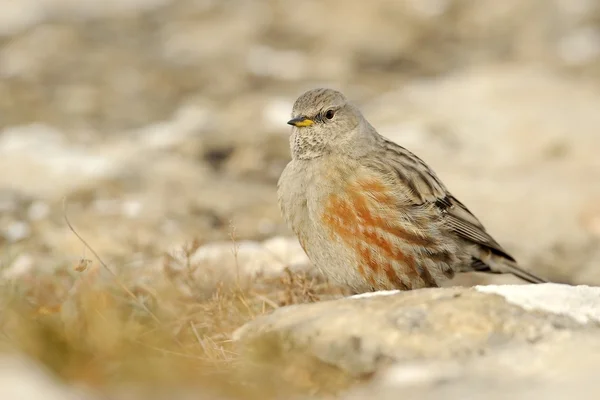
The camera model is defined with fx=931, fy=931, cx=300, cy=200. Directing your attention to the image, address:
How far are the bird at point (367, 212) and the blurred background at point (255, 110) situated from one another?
1490 mm

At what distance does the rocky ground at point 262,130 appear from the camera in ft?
21.1

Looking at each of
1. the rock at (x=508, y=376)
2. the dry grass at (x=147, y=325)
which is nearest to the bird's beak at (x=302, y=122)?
the dry grass at (x=147, y=325)

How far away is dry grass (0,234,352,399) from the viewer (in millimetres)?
3783

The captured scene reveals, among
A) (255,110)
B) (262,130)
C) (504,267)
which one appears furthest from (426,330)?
(255,110)

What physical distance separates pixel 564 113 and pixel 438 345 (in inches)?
320

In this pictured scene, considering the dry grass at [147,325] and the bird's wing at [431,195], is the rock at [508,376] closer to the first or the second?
the dry grass at [147,325]

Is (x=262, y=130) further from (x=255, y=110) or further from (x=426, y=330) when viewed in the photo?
(x=426, y=330)

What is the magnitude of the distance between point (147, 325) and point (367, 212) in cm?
176

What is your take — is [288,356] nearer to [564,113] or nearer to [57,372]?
[57,372]

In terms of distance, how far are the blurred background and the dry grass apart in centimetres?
71

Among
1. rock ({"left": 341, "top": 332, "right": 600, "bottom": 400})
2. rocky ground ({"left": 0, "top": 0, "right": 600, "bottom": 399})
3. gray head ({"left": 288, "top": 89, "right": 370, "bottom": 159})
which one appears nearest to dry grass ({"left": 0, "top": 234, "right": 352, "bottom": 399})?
rocky ground ({"left": 0, "top": 0, "right": 600, "bottom": 399})

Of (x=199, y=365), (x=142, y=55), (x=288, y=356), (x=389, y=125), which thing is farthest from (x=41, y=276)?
(x=142, y=55)

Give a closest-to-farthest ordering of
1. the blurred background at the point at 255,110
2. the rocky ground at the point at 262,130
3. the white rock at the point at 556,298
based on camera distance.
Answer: the white rock at the point at 556,298 < the rocky ground at the point at 262,130 < the blurred background at the point at 255,110

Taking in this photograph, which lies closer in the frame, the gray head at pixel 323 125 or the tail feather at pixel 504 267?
the gray head at pixel 323 125
